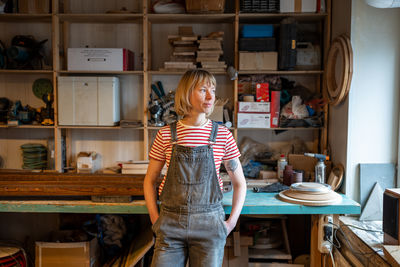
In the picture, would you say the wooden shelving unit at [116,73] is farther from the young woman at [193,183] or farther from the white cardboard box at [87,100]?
the young woman at [193,183]

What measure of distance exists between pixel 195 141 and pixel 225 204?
0.63 m

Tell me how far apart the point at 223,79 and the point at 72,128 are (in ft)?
5.41

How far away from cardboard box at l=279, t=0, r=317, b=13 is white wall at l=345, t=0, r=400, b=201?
556 mm

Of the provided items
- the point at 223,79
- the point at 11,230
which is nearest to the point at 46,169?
the point at 11,230

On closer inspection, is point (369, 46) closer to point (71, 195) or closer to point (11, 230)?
point (71, 195)

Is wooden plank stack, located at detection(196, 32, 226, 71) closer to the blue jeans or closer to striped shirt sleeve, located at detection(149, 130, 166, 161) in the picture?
striped shirt sleeve, located at detection(149, 130, 166, 161)

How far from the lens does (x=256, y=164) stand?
3.44 m

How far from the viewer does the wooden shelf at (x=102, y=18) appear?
131 inches

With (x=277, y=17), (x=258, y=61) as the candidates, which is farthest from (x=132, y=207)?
(x=277, y=17)

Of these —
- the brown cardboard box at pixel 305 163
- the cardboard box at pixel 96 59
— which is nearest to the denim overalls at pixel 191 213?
the brown cardboard box at pixel 305 163

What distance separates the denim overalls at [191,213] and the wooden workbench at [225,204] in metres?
0.51

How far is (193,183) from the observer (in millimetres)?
1830

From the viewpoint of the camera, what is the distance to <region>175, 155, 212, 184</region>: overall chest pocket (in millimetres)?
1836

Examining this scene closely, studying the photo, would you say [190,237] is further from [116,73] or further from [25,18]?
[25,18]
